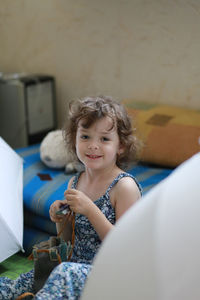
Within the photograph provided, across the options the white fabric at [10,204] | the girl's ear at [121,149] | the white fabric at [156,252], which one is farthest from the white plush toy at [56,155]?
the white fabric at [156,252]

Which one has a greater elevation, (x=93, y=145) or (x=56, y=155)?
(x=93, y=145)

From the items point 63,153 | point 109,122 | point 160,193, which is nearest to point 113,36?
point 63,153

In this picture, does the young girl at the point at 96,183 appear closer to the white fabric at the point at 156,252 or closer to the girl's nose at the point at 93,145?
the girl's nose at the point at 93,145

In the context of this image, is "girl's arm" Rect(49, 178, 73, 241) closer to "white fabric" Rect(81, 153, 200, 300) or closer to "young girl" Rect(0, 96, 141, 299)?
"young girl" Rect(0, 96, 141, 299)

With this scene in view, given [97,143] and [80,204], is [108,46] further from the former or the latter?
[80,204]

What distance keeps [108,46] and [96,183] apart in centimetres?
147

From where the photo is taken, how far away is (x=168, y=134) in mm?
2262

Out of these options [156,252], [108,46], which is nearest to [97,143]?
[156,252]

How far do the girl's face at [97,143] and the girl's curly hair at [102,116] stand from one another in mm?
19

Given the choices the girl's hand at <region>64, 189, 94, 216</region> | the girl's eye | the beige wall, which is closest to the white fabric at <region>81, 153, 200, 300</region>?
the girl's hand at <region>64, 189, 94, 216</region>

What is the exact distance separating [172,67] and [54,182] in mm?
942

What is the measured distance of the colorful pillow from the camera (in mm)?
2207

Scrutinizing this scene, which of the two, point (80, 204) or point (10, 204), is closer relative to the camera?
point (80, 204)

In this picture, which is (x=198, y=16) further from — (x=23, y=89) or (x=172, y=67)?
(x=23, y=89)
